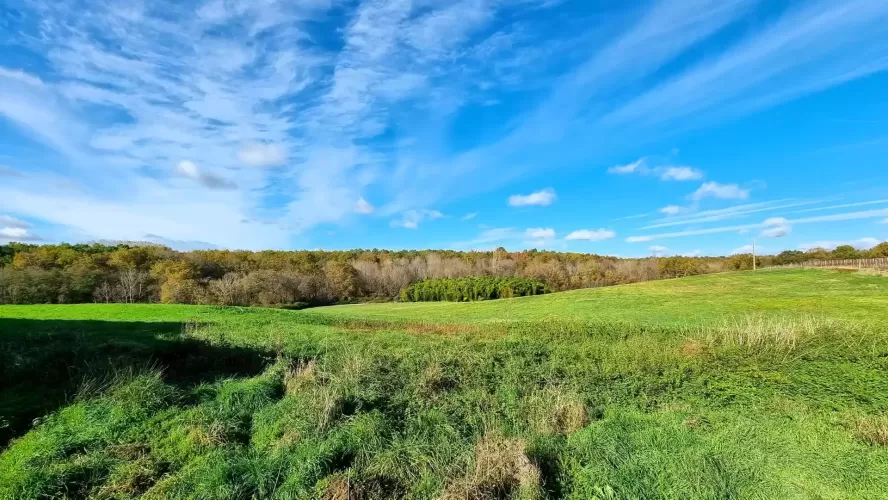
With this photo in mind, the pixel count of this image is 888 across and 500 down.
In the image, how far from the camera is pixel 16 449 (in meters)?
6.68

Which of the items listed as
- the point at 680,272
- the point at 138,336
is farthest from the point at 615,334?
the point at 680,272

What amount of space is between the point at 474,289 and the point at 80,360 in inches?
1755

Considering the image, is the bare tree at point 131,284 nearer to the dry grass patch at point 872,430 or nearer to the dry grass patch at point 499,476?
the dry grass patch at point 499,476

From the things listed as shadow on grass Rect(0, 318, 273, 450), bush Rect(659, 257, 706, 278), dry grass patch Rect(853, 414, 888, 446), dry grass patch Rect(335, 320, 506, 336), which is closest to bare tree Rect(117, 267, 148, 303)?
shadow on grass Rect(0, 318, 273, 450)

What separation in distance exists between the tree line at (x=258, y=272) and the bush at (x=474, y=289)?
993 cm

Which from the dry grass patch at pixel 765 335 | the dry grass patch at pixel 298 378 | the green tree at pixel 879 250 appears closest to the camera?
the dry grass patch at pixel 298 378

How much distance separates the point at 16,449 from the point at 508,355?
11601 mm

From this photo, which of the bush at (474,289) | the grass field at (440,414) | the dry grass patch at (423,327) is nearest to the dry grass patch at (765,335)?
the grass field at (440,414)

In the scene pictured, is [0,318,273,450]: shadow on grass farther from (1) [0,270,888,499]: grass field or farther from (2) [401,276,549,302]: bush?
(2) [401,276,549,302]: bush

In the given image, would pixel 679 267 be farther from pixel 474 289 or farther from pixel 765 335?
pixel 765 335

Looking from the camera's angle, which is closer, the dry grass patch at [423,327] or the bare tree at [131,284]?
the dry grass patch at [423,327]

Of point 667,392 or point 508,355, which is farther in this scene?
point 508,355

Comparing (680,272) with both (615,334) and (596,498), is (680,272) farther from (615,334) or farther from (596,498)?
(596,498)

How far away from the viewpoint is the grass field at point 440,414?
6242 mm
